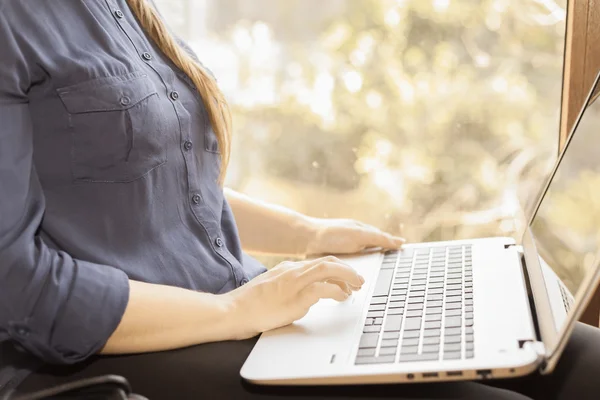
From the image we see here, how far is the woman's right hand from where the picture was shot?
900 millimetres

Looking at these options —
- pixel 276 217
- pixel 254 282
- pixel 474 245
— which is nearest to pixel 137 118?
pixel 254 282

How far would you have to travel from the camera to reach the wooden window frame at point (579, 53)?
1407mm

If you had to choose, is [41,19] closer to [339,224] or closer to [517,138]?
[339,224]

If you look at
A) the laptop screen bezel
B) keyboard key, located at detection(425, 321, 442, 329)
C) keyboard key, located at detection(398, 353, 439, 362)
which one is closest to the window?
the laptop screen bezel

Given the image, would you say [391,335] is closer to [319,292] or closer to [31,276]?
[319,292]

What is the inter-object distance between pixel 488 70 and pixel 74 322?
3.77ft

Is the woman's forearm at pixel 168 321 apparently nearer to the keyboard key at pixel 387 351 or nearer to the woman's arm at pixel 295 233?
the keyboard key at pixel 387 351

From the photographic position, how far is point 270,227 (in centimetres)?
126

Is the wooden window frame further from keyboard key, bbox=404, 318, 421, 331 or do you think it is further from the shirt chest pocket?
the shirt chest pocket

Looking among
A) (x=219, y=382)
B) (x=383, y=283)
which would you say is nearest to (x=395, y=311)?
(x=383, y=283)

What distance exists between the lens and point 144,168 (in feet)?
3.10

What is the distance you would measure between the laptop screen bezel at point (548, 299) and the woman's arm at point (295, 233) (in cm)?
23

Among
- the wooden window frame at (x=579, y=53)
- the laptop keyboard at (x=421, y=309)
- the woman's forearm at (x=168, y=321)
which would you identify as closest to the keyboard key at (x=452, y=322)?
the laptop keyboard at (x=421, y=309)

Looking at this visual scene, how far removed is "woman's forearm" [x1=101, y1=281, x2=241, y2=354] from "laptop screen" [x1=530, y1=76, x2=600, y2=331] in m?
0.40
